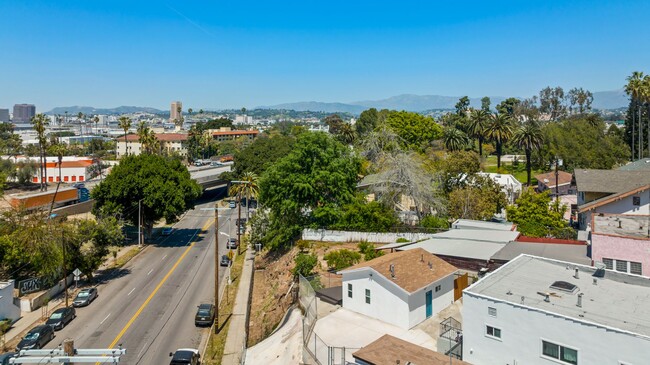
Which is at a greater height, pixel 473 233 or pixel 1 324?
pixel 473 233

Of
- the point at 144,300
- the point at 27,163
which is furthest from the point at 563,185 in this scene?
the point at 27,163

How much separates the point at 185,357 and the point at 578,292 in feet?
71.7

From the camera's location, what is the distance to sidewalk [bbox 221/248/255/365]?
31031 millimetres

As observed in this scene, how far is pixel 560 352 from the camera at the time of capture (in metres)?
19.1

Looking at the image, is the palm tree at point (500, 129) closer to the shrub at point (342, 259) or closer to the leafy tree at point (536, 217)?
the leafy tree at point (536, 217)

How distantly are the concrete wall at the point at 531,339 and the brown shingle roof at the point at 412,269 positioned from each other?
5394mm

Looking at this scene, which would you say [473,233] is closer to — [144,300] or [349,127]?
[144,300]

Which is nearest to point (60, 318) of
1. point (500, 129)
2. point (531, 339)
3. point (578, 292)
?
point (531, 339)

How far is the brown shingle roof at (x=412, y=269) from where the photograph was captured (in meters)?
27.3

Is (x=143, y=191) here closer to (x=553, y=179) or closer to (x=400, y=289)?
(x=400, y=289)

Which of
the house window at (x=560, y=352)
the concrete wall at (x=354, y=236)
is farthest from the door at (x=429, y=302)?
the concrete wall at (x=354, y=236)

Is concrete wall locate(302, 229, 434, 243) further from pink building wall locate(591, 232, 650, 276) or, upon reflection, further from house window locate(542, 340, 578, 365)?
house window locate(542, 340, 578, 365)

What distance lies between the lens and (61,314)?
35.8 meters

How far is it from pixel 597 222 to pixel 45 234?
4384 cm
